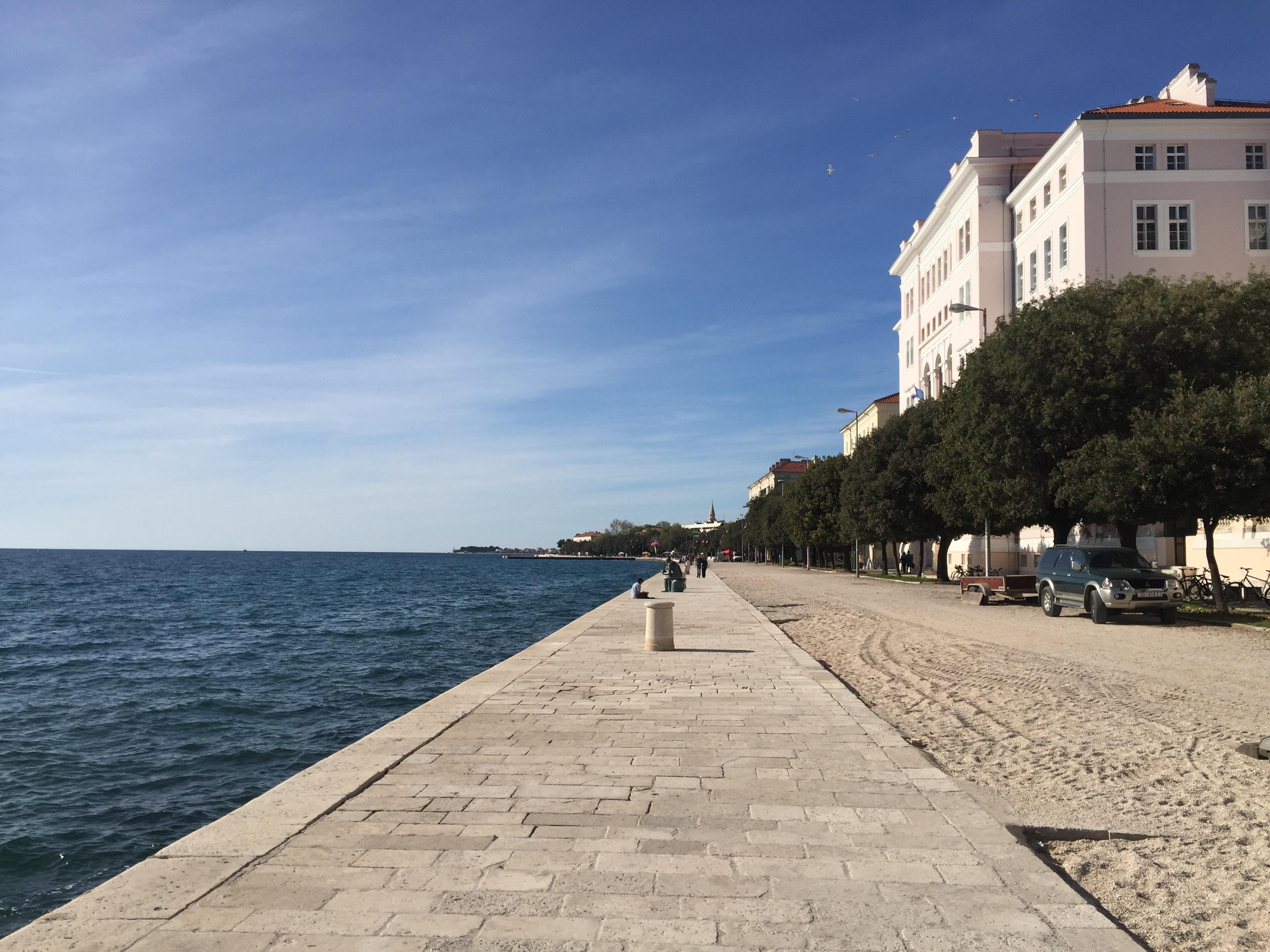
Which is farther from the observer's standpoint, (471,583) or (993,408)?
(471,583)

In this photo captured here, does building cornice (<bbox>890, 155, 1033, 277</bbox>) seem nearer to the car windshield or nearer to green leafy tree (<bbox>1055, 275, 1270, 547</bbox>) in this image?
green leafy tree (<bbox>1055, 275, 1270, 547</bbox>)

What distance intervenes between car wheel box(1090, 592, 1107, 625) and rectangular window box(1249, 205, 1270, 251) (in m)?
29.3

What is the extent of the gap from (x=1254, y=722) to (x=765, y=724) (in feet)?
16.7

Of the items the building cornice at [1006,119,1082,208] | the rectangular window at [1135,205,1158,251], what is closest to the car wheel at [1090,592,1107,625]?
the rectangular window at [1135,205,1158,251]

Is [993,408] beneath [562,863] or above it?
above

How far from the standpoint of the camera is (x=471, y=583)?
8688 cm

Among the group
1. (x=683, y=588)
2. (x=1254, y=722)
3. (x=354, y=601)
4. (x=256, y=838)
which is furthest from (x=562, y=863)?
(x=354, y=601)

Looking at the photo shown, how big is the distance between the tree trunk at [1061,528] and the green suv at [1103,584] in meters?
5.20

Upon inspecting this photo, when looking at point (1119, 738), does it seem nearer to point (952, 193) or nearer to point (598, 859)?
point (598, 859)

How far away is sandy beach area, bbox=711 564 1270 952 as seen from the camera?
488cm

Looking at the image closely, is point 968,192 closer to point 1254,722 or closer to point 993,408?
point 993,408

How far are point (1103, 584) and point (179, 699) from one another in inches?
789

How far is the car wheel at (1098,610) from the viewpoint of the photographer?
21797 millimetres

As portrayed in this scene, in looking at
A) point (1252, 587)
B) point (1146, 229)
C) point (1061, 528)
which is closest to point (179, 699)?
point (1061, 528)
